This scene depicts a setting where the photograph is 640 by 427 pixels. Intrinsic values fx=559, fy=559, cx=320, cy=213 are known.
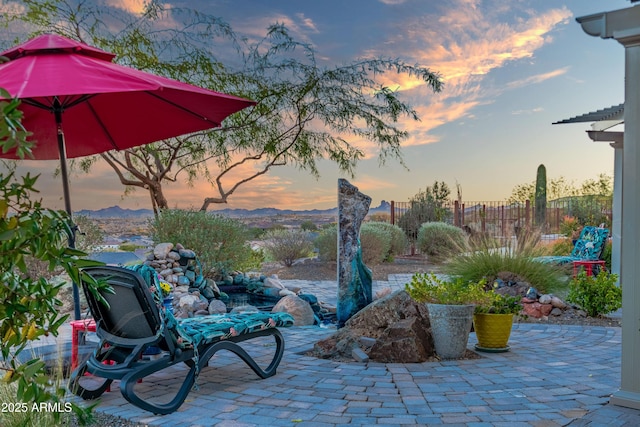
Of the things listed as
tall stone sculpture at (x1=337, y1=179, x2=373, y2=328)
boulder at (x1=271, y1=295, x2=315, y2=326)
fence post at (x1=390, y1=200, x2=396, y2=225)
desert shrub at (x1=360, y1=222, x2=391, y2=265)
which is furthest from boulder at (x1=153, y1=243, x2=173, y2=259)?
fence post at (x1=390, y1=200, x2=396, y2=225)

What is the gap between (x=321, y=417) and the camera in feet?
11.1

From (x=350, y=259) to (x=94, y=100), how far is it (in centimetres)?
350

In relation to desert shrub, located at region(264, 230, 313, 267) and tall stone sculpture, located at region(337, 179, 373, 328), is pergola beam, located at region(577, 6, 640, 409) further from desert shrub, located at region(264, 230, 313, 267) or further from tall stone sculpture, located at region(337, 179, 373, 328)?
desert shrub, located at region(264, 230, 313, 267)

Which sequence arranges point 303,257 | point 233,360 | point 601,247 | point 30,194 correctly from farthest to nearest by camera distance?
1. point 303,257
2. point 601,247
3. point 233,360
4. point 30,194

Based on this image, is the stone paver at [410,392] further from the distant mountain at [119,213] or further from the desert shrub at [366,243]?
the desert shrub at [366,243]

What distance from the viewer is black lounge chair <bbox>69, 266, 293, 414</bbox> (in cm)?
351

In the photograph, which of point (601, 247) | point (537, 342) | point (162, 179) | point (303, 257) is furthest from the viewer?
point (303, 257)

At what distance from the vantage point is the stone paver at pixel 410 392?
11.1 ft

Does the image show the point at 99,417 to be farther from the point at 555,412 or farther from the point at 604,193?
the point at 604,193

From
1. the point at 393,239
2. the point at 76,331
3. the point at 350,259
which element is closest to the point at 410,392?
the point at 76,331

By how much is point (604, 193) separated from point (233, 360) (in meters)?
21.3

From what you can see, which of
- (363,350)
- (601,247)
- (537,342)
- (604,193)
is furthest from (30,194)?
(604,193)

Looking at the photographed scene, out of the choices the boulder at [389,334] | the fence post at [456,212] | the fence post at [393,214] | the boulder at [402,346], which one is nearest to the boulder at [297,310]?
the boulder at [389,334]

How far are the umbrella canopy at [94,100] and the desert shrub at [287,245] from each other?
822 cm
